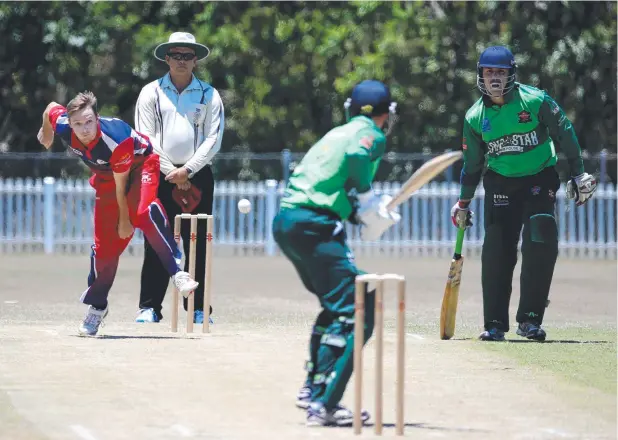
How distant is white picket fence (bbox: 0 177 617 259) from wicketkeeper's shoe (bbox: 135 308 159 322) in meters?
12.7

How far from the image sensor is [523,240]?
12.6 m

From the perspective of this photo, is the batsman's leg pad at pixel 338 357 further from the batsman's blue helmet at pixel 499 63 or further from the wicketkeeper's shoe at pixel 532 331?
the wicketkeeper's shoe at pixel 532 331

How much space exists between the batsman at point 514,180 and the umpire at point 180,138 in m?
2.23

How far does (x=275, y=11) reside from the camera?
29.4m

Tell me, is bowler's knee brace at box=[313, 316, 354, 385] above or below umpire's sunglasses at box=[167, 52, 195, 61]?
below

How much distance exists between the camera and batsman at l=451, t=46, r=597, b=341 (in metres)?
12.2

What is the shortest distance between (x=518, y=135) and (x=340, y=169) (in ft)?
12.8

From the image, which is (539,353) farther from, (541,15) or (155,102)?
(541,15)

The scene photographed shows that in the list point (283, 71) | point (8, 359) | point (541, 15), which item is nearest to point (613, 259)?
point (541, 15)

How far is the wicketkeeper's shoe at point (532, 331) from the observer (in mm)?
12500

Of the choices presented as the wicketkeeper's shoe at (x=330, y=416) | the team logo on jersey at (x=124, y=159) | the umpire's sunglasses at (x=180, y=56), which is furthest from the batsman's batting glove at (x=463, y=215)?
the wicketkeeper's shoe at (x=330, y=416)

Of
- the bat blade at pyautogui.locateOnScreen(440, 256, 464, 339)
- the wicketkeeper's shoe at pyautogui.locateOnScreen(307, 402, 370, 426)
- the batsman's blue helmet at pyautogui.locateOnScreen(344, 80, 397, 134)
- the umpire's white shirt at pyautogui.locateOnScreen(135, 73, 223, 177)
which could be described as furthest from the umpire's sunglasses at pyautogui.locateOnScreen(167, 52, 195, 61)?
the wicketkeeper's shoe at pyautogui.locateOnScreen(307, 402, 370, 426)

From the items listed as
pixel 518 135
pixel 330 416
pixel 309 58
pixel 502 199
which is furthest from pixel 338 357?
pixel 309 58

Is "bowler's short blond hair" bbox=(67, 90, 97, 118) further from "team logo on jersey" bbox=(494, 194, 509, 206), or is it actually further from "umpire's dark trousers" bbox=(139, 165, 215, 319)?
"team logo on jersey" bbox=(494, 194, 509, 206)
